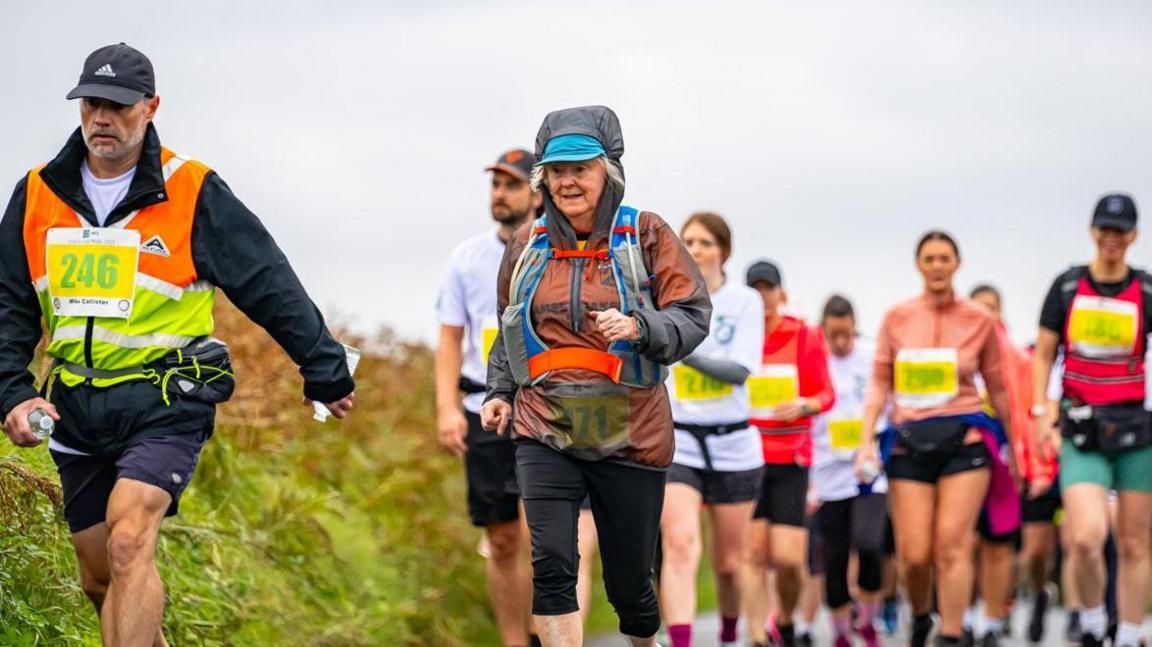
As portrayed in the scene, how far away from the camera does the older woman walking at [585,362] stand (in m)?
8.41

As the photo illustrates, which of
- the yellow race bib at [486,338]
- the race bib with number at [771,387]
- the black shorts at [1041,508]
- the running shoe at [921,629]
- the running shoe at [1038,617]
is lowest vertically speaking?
the running shoe at [1038,617]

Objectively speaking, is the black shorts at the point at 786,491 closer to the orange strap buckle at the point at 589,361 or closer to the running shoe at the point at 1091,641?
the running shoe at the point at 1091,641

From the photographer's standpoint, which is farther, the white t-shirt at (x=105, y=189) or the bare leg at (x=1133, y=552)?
the bare leg at (x=1133, y=552)

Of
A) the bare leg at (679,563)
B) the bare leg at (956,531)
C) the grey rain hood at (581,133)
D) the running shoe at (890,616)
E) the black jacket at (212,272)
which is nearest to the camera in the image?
the black jacket at (212,272)

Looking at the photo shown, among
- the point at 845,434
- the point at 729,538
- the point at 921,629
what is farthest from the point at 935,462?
the point at 845,434

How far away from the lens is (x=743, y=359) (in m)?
12.0

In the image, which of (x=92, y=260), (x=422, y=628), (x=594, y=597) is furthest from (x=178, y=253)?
(x=594, y=597)

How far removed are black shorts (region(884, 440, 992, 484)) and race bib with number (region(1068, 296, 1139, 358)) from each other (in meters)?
0.86

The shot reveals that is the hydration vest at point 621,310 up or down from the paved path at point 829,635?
up

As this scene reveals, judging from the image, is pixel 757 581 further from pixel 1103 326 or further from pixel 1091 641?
pixel 1103 326

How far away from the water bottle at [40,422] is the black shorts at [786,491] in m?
7.59

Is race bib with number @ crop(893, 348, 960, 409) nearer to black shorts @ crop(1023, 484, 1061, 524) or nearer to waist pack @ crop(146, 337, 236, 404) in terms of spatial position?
black shorts @ crop(1023, 484, 1061, 524)

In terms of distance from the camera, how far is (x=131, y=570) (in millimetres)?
7738

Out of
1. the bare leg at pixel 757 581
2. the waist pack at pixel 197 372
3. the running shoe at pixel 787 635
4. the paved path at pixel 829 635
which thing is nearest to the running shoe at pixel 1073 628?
the paved path at pixel 829 635
